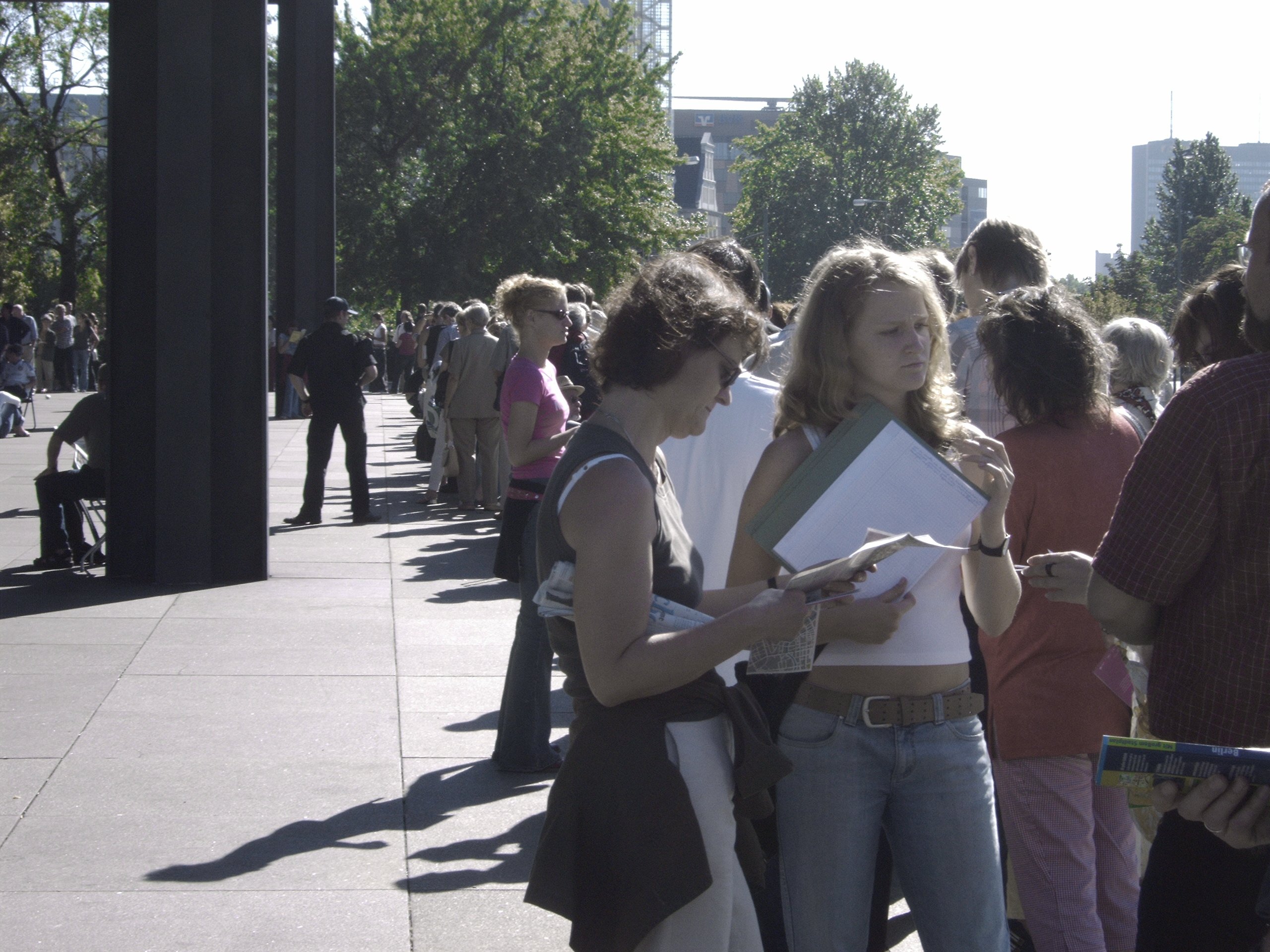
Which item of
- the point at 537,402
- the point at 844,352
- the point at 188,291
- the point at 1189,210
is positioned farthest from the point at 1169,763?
the point at 1189,210

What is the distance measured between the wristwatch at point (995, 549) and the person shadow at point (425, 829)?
2.13 meters

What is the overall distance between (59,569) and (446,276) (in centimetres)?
3440

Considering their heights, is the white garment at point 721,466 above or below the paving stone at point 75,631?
above

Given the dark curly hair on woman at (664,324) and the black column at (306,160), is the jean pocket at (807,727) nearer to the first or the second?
the dark curly hair on woman at (664,324)

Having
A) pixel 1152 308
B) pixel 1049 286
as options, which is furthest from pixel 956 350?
pixel 1152 308

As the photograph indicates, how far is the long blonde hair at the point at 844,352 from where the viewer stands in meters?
3.06

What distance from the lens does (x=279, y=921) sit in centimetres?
428

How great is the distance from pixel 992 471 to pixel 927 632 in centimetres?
37

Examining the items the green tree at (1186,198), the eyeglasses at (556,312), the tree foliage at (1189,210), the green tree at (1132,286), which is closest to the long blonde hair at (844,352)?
the eyeglasses at (556,312)

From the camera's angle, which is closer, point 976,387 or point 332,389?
point 976,387

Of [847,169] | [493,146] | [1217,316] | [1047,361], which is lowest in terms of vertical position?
[1047,361]

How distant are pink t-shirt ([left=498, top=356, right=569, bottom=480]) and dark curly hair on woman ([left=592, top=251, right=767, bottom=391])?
10.7 feet

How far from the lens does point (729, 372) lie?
2.65m

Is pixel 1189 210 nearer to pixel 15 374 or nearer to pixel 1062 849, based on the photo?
pixel 15 374
